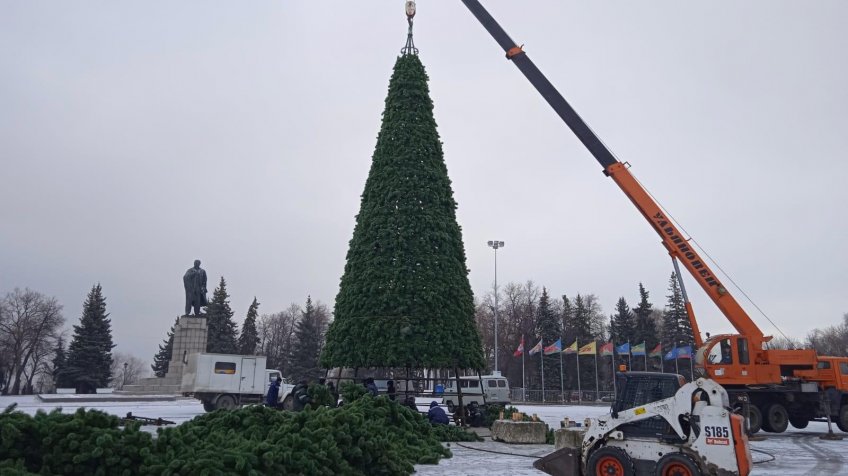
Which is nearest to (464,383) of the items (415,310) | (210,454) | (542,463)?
(415,310)

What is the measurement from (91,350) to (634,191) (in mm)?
50349

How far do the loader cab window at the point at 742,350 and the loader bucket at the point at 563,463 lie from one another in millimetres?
12866

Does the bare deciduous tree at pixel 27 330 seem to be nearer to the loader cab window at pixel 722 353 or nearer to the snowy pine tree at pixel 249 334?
the snowy pine tree at pixel 249 334

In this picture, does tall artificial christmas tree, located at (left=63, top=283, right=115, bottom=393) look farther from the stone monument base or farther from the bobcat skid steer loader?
the bobcat skid steer loader

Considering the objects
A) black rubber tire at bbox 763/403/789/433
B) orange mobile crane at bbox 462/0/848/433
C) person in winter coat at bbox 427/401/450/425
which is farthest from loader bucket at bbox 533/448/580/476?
black rubber tire at bbox 763/403/789/433

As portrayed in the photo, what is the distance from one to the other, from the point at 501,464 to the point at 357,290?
7.48 m

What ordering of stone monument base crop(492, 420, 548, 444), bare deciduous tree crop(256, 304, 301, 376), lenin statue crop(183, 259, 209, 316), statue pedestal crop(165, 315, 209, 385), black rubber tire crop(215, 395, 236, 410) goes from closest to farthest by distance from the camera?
stone monument base crop(492, 420, 548, 444)
black rubber tire crop(215, 395, 236, 410)
statue pedestal crop(165, 315, 209, 385)
lenin statue crop(183, 259, 209, 316)
bare deciduous tree crop(256, 304, 301, 376)

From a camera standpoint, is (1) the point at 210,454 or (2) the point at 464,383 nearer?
(1) the point at 210,454

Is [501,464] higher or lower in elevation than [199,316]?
lower

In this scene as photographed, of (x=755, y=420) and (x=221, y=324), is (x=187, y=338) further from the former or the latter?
(x=755, y=420)

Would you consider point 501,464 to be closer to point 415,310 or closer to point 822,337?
point 415,310

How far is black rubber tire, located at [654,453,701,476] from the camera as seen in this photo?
819cm

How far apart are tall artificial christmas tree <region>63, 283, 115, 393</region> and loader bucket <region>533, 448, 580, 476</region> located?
51.3m

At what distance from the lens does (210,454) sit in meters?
7.38
